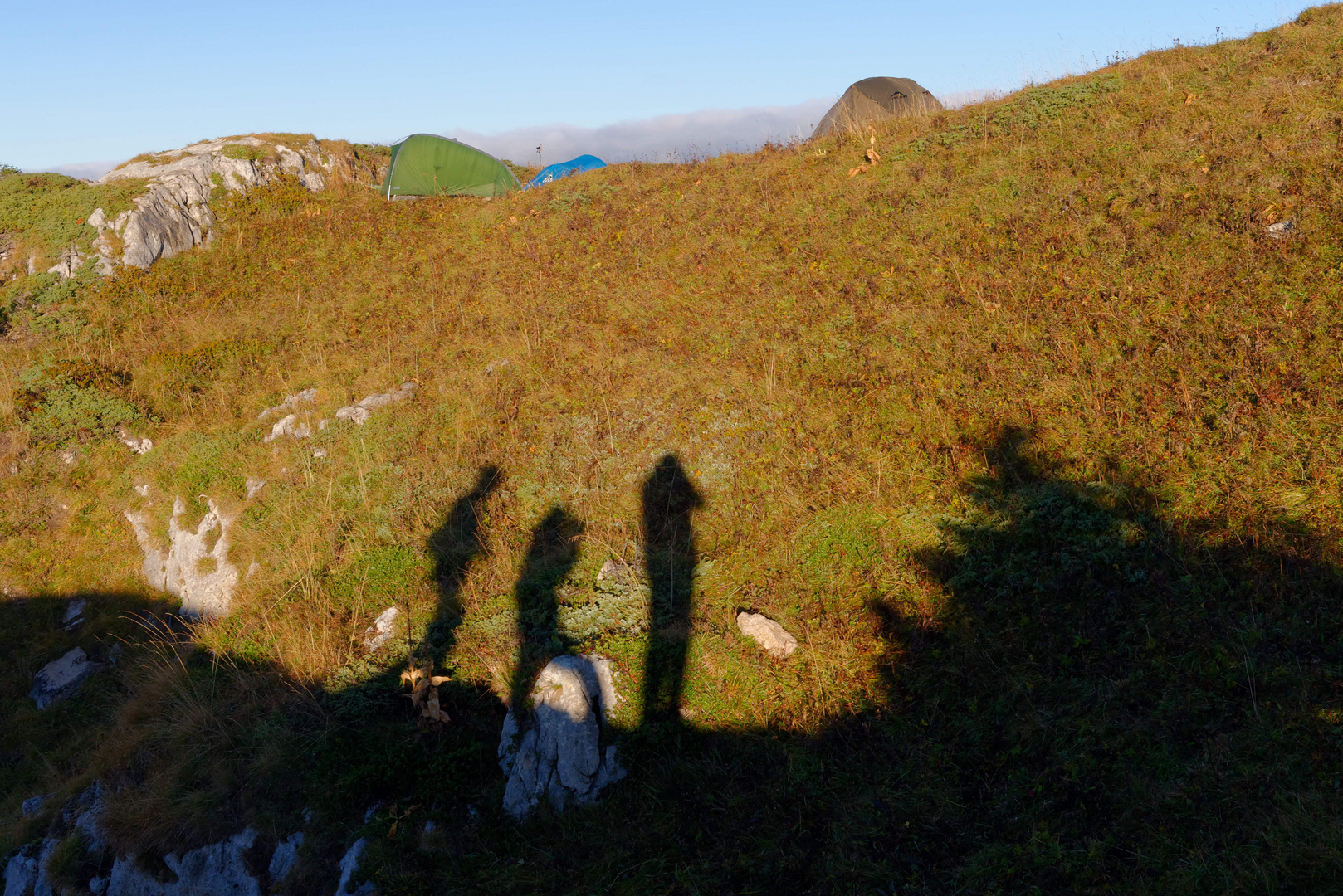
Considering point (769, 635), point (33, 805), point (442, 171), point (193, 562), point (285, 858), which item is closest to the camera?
point (285, 858)

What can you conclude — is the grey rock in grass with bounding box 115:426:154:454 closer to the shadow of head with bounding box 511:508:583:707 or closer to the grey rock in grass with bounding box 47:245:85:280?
the grey rock in grass with bounding box 47:245:85:280

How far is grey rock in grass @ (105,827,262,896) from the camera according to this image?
227 inches

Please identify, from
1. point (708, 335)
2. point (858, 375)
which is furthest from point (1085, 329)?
point (708, 335)

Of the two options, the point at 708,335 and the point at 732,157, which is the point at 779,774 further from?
the point at 732,157

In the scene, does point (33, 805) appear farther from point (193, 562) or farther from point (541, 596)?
point (541, 596)

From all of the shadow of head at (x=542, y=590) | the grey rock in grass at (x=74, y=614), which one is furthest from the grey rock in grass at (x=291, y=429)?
the shadow of head at (x=542, y=590)

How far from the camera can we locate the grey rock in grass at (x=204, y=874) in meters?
5.77

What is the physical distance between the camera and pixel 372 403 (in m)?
10.6

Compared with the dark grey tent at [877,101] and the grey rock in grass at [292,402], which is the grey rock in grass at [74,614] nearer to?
the grey rock in grass at [292,402]

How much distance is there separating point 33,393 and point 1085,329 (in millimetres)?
15536

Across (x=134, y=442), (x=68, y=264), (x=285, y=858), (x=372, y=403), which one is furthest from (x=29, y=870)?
(x=68, y=264)

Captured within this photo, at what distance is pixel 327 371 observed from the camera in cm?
1163

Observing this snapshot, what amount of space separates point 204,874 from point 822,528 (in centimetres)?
603

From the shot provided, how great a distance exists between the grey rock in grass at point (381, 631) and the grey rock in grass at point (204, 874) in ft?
→ 5.74
